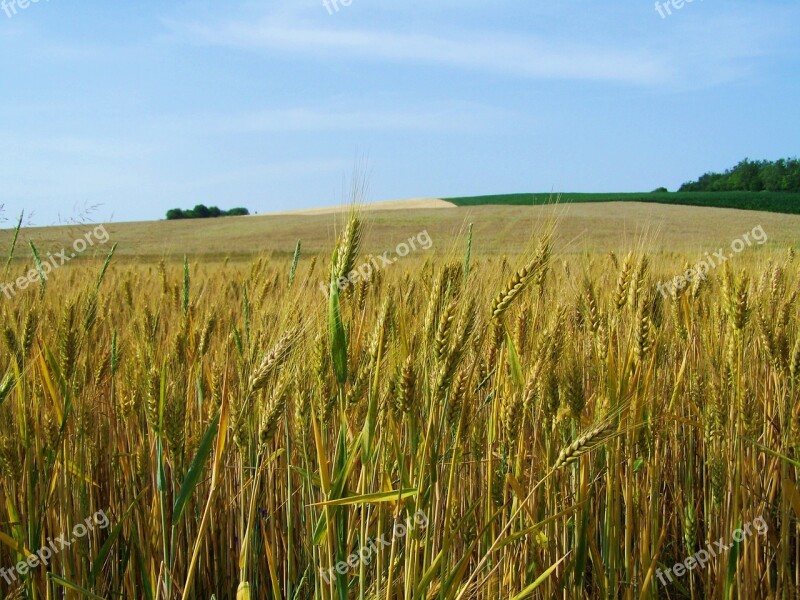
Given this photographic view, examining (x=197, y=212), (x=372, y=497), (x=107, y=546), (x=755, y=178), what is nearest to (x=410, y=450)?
(x=372, y=497)

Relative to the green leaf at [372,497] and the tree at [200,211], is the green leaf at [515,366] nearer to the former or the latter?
the green leaf at [372,497]

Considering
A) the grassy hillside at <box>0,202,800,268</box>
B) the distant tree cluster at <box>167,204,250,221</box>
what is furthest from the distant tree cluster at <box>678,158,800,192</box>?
the distant tree cluster at <box>167,204,250,221</box>

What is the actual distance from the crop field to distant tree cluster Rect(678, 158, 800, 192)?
63.9 metres

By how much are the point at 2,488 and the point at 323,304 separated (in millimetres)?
1123

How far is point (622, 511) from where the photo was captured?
2004 mm

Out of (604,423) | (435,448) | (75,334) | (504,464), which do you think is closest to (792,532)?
(504,464)

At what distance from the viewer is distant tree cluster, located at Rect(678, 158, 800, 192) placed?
58725 mm

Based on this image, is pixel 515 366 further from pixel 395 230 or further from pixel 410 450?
pixel 395 230

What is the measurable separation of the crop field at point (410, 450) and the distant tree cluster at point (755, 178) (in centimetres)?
6390

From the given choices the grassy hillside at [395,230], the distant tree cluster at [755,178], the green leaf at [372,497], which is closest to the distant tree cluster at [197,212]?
the grassy hillside at [395,230]

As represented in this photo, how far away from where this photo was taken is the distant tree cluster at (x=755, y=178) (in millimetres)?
58725

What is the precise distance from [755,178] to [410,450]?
231 ft

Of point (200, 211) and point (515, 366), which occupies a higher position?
→ point (200, 211)

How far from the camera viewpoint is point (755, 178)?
62.0 metres
